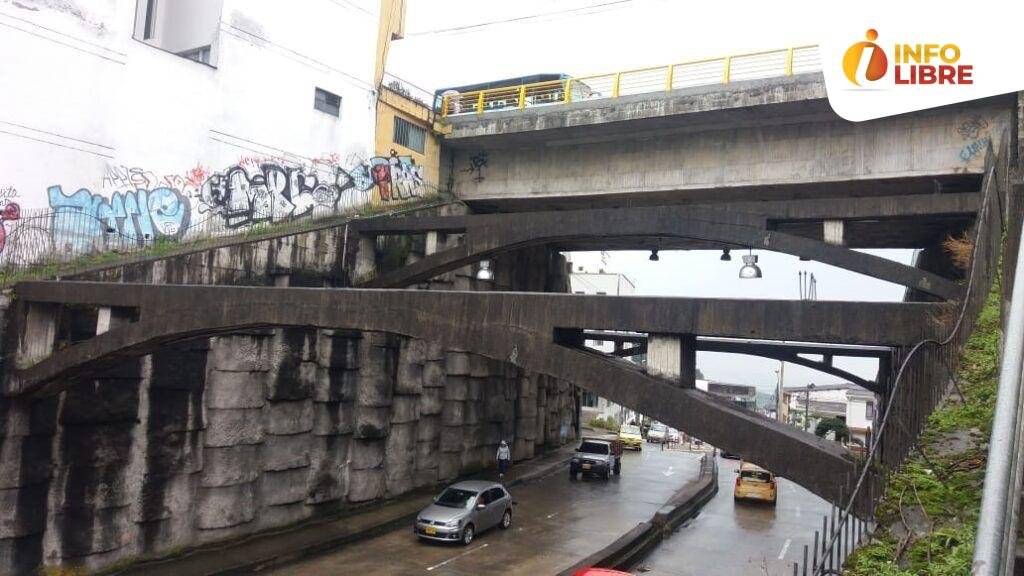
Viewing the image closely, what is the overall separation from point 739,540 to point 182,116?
2227cm

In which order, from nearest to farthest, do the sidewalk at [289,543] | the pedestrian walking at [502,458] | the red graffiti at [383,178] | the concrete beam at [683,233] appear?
the concrete beam at [683,233]
the sidewalk at [289,543]
the red graffiti at [383,178]
the pedestrian walking at [502,458]

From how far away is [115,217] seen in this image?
1889 centimetres

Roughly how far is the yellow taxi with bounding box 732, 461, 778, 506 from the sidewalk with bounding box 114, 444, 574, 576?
13.1m

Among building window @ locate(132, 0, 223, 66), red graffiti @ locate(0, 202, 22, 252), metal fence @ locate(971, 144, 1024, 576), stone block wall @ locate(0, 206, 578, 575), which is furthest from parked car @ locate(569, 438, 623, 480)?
metal fence @ locate(971, 144, 1024, 576)

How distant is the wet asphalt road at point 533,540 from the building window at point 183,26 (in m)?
16.1

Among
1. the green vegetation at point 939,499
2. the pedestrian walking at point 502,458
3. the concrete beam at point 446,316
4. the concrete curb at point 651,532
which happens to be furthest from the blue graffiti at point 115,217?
the green vegetation at point 939,499

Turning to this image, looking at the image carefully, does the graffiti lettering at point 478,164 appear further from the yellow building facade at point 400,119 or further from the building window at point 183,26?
the building window at point 183,26

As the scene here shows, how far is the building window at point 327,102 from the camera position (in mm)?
25250

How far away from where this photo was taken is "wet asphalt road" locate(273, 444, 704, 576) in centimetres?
1777

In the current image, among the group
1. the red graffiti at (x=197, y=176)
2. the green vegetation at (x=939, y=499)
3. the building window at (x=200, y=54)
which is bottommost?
the green vegetation at (x=939, y=499)

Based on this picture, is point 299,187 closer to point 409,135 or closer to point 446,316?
point 409,135

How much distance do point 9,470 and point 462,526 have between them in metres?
11.0

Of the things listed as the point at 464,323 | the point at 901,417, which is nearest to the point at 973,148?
the point at 901,417

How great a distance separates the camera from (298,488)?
67.9 feet
